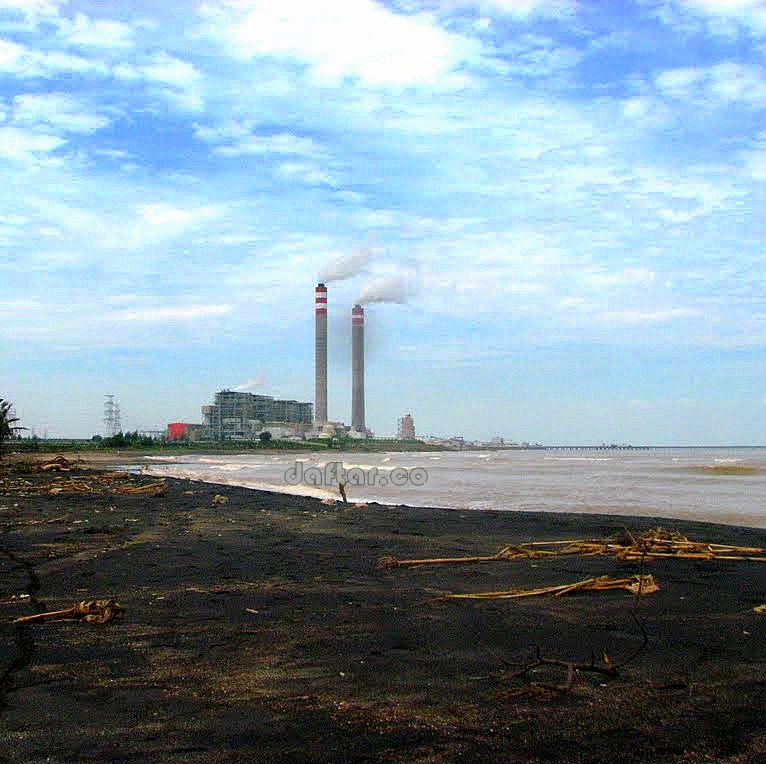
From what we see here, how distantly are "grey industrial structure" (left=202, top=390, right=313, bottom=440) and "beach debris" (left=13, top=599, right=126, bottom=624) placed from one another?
13387 centimetres

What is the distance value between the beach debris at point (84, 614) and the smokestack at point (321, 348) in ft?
396

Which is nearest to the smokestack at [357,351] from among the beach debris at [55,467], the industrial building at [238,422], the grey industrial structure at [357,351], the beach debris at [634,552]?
the grey industrial structure at [357,351]

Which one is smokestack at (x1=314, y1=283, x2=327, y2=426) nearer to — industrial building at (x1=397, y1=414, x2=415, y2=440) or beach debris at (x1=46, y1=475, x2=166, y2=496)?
industrial building at (x1=397, y1=414, x2=415, y2=440)

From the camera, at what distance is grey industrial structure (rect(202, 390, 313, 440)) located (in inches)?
5586

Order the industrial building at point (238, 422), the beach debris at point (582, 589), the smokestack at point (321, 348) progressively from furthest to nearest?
the industrial building at point (238, 422), the smokestack at point (321, 348), the beach debris at point (582, 589)

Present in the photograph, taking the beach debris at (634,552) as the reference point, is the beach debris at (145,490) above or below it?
below

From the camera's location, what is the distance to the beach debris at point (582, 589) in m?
6.18

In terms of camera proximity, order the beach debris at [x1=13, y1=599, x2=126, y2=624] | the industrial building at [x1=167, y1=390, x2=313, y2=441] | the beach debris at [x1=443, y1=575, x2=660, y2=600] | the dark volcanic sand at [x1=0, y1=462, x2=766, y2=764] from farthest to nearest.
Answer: the industrial building at [x1=167, y1=390, x2=313, y2=441], the beach debris at [x1=443, y1=575, x2=660, y2=600], the beach debris at [x1=13, y1=599, x2=126, y2=624], the dark volcanic sand at [x1=0, y1=462, x2=766, y2=764]

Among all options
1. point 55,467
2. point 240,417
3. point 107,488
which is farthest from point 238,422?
point 107,488

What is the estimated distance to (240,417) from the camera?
474 feet

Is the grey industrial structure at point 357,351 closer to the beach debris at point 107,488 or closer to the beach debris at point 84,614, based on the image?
the beach debris at point 107,488

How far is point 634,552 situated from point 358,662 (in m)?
4.54

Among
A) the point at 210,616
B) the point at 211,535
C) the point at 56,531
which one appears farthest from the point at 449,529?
the point at 210,616

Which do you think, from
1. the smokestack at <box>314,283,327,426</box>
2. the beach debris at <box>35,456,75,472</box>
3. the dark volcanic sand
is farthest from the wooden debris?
the smokestack at <box>314,283,327,426</box>
